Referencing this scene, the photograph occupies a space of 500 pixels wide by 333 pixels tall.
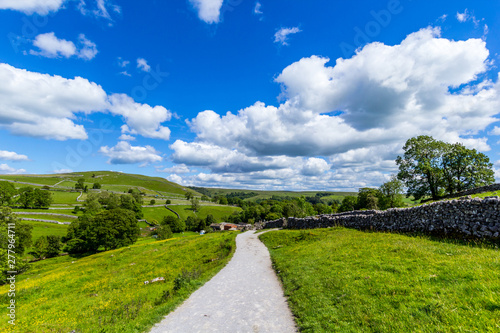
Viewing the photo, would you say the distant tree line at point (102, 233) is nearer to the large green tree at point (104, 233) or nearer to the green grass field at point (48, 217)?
the large green tree at point (104, 233)

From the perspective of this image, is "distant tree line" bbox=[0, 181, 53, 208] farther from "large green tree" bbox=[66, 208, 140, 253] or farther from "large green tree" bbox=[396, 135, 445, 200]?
"large green tree" bbox=[396, 135, 445, 200]

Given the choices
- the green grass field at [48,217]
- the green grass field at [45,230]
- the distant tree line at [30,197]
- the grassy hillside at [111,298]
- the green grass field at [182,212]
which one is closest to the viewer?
the grassy hillside at [111,298]

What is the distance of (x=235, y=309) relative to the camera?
9.62m

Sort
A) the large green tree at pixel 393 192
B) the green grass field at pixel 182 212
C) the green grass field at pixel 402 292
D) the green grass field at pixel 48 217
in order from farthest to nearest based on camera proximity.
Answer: the green grass field at pixel 182 212
the green grass field at pixel 48 217
the large green tree at pixel 393 192
the green grass field at pixel 402 292

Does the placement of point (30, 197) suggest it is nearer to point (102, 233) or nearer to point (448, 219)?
point (102, 233)

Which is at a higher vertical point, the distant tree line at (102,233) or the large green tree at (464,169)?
the large green tree at (464,169)

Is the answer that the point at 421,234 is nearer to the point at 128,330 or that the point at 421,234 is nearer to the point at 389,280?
the point at 389,280

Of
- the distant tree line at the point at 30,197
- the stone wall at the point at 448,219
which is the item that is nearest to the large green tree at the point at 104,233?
the distant tree line at the point at 30,197

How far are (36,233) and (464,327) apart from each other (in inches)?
4027

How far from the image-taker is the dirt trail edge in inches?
318

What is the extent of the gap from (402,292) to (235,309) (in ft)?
22.5

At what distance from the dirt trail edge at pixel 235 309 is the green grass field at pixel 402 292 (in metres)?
0.76

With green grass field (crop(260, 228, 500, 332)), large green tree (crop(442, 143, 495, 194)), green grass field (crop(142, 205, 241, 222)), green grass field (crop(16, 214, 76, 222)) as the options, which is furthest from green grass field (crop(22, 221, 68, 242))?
large green tree (crop(442, 143, 495, 194))

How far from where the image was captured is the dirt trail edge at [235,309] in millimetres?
8086
